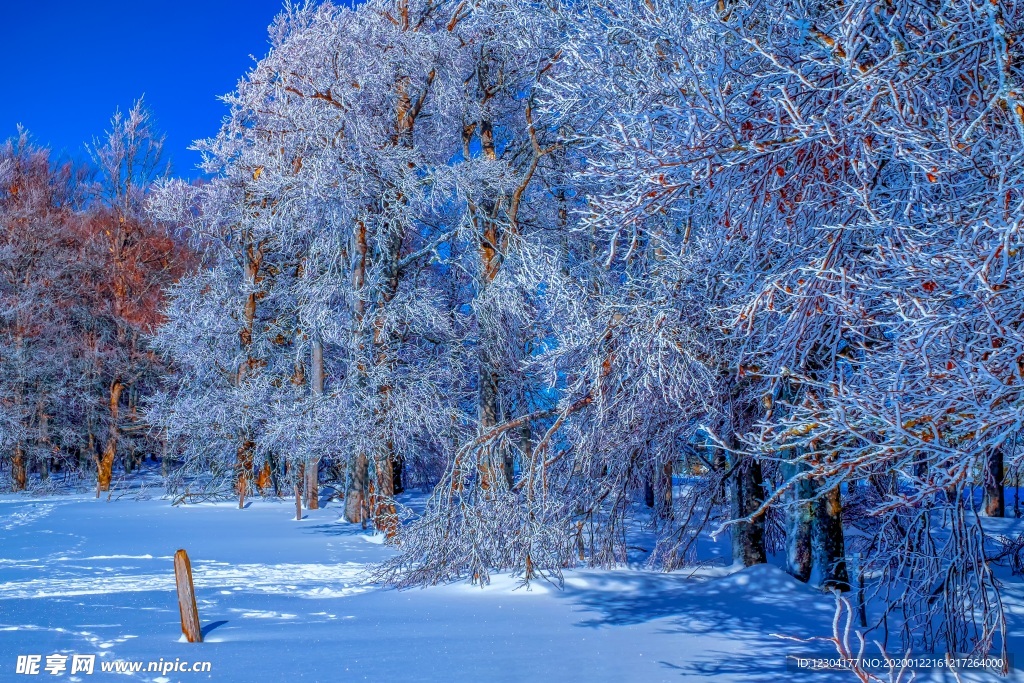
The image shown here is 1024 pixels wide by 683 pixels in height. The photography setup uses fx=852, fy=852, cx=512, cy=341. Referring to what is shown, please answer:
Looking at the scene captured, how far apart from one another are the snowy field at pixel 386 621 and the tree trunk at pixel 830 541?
0.31 meters

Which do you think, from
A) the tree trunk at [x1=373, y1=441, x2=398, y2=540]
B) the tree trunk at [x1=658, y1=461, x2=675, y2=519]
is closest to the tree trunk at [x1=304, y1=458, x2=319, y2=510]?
the tree trunk at [x1=373, y1=441, x2=398, y2=540]

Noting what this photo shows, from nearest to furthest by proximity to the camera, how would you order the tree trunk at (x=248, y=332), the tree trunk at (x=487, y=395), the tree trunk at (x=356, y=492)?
the tree trunk at (x=487, y=395) < the tree trunk at (x=356, y=492) < the tree trunk at (x=248, y=332)

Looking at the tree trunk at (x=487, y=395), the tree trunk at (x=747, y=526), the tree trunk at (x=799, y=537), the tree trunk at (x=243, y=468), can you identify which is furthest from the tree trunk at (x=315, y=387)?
the tree trunk at (x=799, y=537)

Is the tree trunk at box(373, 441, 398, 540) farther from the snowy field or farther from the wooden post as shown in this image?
the wooden post

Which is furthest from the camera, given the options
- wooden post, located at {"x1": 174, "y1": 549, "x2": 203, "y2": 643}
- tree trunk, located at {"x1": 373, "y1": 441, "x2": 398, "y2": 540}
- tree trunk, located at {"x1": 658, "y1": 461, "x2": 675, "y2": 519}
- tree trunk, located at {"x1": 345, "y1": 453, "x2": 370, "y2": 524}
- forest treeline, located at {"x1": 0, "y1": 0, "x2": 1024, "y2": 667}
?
tree trunk, located at {"x1": 345, "y1": 453, "x2": 370, "y2": 524}

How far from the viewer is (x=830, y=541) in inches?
372

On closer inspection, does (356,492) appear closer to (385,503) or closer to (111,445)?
(385,503)

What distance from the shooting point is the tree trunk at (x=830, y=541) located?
9.26m

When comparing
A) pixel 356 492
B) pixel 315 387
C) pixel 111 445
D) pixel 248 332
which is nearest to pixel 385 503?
pixel 356 492

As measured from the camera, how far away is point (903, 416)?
412 centimetres

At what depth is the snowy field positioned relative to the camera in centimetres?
644

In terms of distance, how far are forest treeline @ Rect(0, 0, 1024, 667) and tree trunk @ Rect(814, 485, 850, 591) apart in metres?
0.03

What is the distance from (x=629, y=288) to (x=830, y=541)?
3.61 meters

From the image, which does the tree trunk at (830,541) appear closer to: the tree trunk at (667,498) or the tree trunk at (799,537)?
the tree trunk at (799,537)
